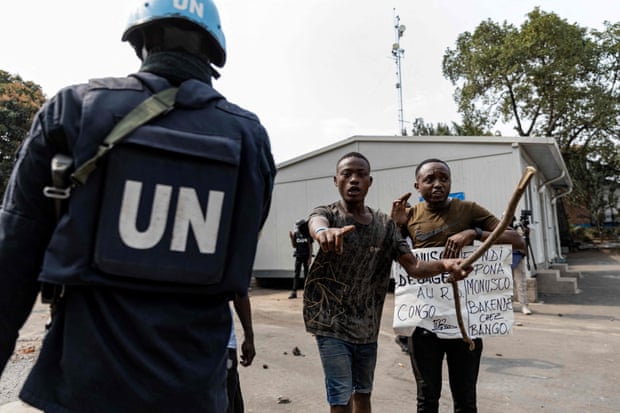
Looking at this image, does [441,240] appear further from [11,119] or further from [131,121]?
[11,119]

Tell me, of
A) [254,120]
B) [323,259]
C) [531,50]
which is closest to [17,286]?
[254,120]

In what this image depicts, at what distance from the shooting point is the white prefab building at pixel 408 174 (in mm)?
10211

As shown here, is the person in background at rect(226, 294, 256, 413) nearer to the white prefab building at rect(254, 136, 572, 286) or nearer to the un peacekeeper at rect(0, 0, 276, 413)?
the un peacekeeper at rect(0, 0, 276, 413)

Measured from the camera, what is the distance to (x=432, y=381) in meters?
2.72

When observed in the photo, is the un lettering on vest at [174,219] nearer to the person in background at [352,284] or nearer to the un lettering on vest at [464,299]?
the person in background at [352,284]

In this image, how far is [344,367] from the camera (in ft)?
8.20

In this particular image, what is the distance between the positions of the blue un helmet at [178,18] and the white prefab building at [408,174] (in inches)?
380

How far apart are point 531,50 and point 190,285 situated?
2378 centimetres

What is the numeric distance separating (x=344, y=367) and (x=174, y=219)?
1692mm

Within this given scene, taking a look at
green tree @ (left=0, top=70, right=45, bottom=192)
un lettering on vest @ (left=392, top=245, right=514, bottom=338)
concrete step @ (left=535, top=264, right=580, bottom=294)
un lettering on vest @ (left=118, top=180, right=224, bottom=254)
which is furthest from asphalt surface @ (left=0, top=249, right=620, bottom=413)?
green tree @ (left=0, top=70, right=45, bottom=192)

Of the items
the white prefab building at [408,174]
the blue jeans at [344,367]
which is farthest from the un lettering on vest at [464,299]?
the white prefab building at [408,174]

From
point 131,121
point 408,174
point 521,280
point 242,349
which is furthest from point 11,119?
point 131,121

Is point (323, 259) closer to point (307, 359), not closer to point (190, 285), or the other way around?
point (190, 285)

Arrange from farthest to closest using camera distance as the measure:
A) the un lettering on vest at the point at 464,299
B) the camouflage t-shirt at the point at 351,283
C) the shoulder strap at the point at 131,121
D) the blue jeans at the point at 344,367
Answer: the un lettering on vest at the point at 464,299 → the camouflage t-shirt at the point at 351,283 → the blue jeans at the point at 344,367 → the shoulder strap at the point at 131,121
